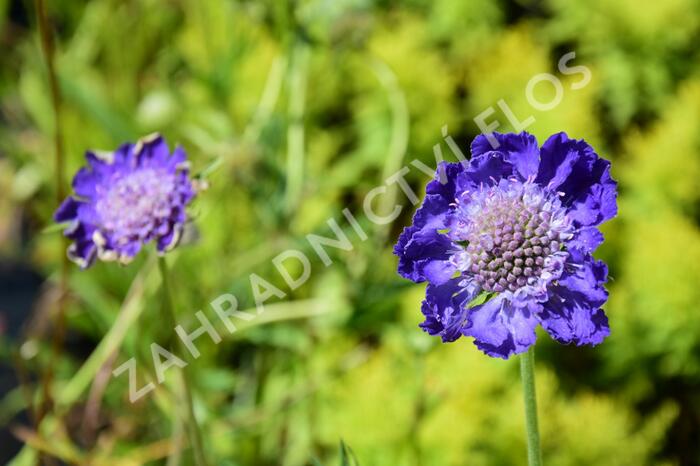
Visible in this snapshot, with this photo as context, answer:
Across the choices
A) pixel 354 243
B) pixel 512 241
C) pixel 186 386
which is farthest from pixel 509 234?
pixel 354 243

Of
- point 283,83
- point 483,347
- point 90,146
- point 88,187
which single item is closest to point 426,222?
point 483,347

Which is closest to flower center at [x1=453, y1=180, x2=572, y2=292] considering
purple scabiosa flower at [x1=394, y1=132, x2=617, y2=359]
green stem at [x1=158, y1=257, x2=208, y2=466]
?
purple scabiosa flower at [x1=394, y1=132, x2=617, y2=359]

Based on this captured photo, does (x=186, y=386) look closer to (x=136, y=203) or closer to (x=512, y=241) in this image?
(x=136, y=203)

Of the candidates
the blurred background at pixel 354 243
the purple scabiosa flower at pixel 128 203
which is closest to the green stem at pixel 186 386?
the purple scabiosa flower at pixel 128 203

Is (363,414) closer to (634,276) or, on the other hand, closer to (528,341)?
(634,276)

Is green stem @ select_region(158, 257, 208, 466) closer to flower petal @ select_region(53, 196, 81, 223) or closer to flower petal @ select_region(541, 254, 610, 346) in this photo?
flower petal @ select_region(53, 196, 81, 223)

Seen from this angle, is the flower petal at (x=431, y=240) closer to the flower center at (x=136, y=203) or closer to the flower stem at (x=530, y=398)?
the flower stem at (x=530, y=398)
